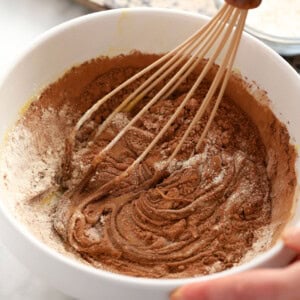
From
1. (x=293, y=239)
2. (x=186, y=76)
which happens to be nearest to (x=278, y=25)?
(x=186, y=76)

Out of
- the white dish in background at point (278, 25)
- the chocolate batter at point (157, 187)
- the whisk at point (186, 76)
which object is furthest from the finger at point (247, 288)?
the white dish in background at point (278, 25)

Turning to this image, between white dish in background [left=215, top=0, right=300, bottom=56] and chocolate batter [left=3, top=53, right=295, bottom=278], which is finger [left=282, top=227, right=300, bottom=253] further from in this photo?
white dish in background [left=215, top=0, right=300, bottom=56]

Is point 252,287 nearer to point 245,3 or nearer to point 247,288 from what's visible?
point 247,288

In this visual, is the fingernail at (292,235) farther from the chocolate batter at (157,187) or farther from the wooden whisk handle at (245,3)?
the wooden whisk handle at (245,3)

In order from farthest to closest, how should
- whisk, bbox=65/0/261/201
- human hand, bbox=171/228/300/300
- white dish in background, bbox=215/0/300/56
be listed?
white dish in background, bbox=215/0/300/56 → whisk, bbox=65/0/261/201 → human hand, bbox=171/228/300/300

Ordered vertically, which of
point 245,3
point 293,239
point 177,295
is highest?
point 245,3

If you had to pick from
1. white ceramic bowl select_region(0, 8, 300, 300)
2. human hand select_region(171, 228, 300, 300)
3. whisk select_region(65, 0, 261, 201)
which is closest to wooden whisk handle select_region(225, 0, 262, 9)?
whisk select_region(65, 0, 261, 201)
